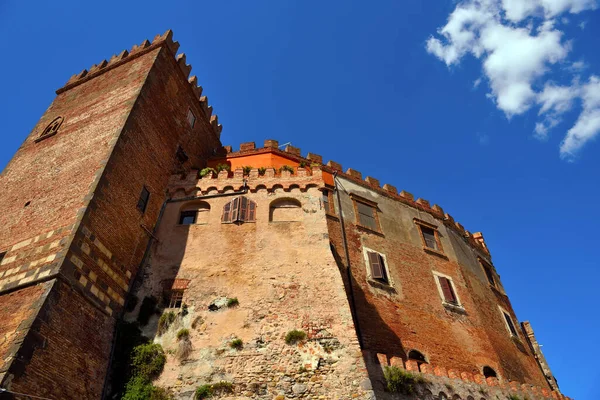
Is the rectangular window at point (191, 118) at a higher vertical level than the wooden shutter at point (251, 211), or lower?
higher

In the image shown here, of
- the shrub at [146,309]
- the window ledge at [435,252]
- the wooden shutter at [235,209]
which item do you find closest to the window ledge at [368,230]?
the window ledge at [435,252]

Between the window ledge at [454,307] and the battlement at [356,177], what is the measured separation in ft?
20.4

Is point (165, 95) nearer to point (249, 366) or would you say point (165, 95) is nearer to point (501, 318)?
point (249, 366)

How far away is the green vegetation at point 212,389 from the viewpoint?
11.2 m

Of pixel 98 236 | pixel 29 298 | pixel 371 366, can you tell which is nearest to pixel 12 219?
Answer: pixel 98 236

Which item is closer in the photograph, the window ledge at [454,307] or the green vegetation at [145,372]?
the green vegetation at [145,372]

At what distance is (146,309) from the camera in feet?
44.3

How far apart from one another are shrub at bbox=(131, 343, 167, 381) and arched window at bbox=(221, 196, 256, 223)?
5.25 metres

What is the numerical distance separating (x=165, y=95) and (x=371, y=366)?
14.2 metres

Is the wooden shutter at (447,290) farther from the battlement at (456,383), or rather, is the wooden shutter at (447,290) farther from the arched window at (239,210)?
the arched window at (239,210)

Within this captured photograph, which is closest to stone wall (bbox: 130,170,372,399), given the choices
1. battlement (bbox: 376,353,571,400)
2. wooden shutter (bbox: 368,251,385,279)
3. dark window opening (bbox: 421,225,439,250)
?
battlement (bbox: 376,353,571,400)

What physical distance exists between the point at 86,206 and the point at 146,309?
359cm

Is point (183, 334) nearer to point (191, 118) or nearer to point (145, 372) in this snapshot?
point (145, 372)

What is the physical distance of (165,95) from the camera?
19.5 meters
